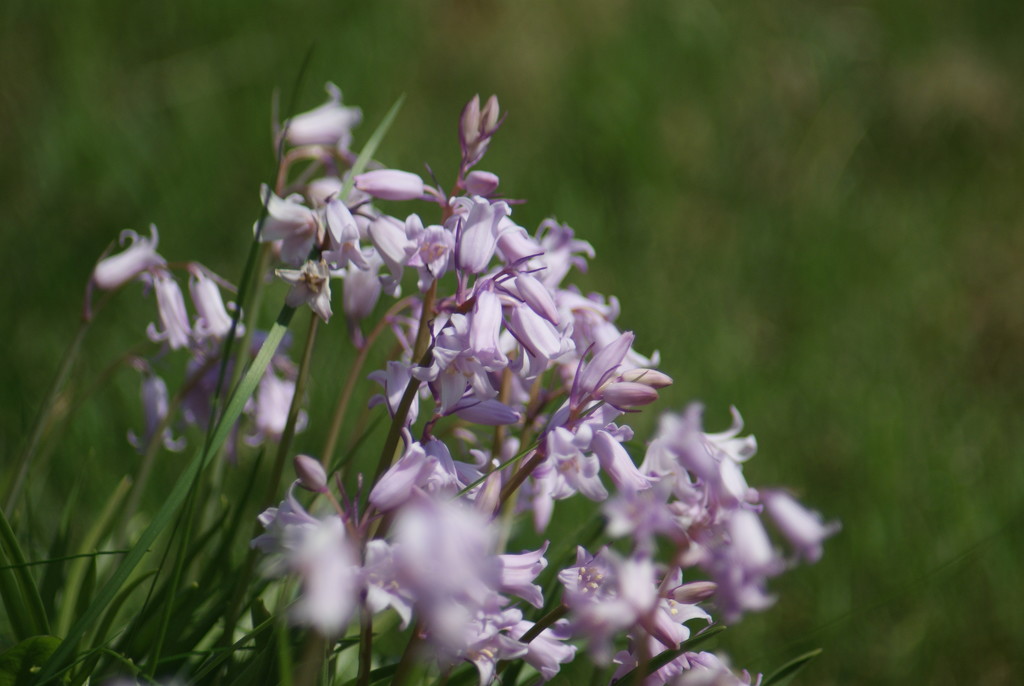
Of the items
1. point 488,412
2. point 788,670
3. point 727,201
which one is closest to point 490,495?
point 488,412

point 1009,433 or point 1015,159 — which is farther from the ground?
point 1015,159

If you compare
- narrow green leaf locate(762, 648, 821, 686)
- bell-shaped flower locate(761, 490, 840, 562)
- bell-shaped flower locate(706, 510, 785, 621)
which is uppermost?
bell-shaped flower locate(761, 490, 840, 562)

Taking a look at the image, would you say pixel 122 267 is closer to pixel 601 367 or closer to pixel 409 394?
pixel 409 394

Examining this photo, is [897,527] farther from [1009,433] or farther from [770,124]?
[770,124]

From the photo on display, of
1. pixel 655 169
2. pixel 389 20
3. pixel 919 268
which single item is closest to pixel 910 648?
pixel 919 268

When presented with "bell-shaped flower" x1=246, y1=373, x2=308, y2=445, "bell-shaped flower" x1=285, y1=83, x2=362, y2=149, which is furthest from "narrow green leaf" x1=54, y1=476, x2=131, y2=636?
"bell-shaped flower" x1=285, y1=83, x2=362, y2=149

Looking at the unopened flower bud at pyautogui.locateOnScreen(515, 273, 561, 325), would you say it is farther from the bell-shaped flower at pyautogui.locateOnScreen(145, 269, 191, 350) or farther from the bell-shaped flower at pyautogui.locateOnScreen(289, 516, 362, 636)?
the bell-shaped flower at pyautogui.locateOnScreen(145, 269, 191, 350)

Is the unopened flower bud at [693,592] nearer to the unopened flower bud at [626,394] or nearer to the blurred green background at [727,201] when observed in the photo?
the unopened flower bud at [626,394]

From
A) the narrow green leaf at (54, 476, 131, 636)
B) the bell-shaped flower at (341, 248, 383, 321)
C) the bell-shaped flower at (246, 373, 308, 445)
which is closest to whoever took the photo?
the bell-shaped flower at (341, 248, 383, 321)

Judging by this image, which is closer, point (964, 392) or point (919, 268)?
point (964, 392)
